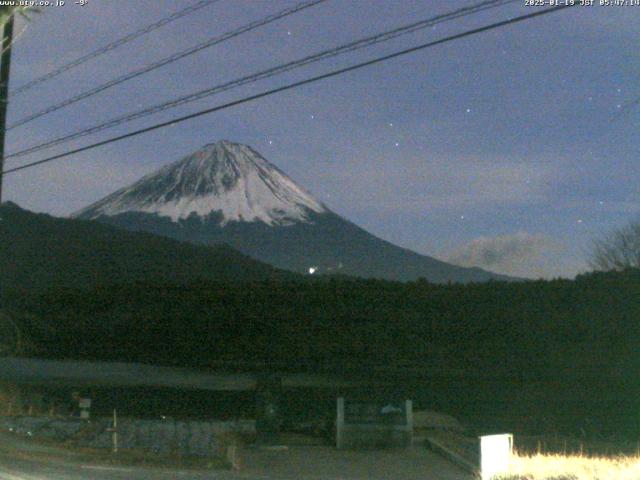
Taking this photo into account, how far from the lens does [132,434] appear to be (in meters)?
19.8

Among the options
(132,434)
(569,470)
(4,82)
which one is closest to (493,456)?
(569,470)

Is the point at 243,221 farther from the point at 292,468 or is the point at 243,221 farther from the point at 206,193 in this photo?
the point at 292,468

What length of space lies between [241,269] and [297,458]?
59.5 metres

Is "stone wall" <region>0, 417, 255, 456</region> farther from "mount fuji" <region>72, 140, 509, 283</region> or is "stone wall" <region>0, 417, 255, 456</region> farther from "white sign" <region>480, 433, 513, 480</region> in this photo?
"mount fuji" <region>72, 140, 509, 283</region>

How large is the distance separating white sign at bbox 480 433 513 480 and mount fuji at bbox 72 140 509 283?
115564 mm

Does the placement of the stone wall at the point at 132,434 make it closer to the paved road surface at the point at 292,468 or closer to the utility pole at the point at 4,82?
the paved road surface at the point at 292,468

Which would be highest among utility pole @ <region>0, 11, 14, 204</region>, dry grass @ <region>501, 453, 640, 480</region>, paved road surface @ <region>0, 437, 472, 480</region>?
utility pole @ <region>0, 11, 14, 204</region>

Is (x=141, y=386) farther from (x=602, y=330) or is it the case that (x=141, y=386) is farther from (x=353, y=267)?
(x=353, y=267)

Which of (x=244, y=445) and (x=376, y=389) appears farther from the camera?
(x=376, y=389)

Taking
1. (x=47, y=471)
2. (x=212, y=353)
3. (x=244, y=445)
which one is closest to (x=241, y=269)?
(x=212, y=353)

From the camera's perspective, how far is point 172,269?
2872 inches

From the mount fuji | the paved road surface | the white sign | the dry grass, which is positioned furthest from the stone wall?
the mount fuji

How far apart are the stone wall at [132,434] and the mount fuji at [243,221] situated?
4216 inches

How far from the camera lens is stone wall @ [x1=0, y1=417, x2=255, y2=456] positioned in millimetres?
17938
